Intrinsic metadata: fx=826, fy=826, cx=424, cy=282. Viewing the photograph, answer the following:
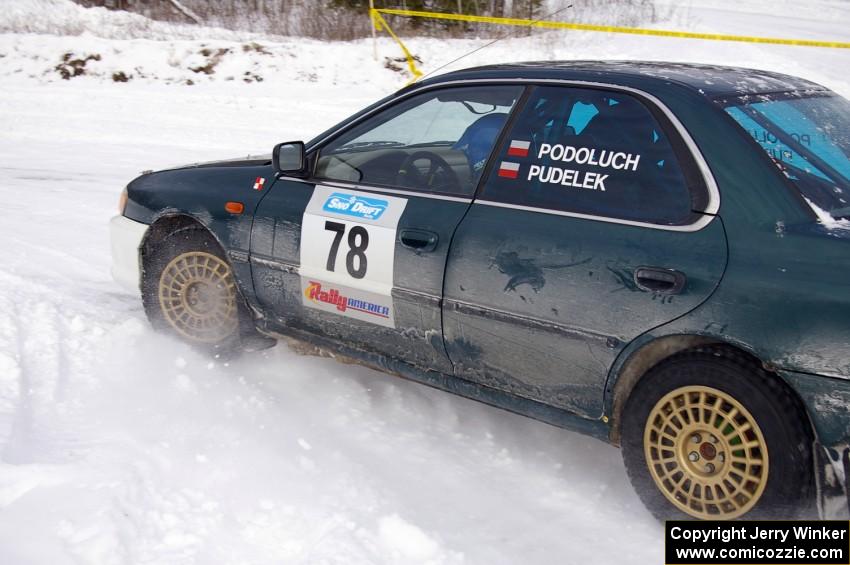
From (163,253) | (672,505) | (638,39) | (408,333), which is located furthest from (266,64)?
(672,505)

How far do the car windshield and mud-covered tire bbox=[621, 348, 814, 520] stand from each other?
0.65m

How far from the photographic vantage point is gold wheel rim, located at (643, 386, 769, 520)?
280 centimetres

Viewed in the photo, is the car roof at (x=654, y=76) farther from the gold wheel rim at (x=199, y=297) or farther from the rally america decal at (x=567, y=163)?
the gold wheel rim at (x=199, y=297)

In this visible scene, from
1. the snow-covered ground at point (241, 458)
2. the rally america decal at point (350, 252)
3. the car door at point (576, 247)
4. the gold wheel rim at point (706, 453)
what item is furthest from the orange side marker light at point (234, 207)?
the gold wheel rim at point (706, 453)

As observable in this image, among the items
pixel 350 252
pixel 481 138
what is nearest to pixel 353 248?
pixel 350 252

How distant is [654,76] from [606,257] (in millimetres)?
787

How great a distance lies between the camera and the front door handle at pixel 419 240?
11.3 feet

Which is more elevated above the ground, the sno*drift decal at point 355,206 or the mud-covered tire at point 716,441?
the sno*drift decal at point 355,206

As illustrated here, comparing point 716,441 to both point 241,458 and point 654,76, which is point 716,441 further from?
point 241,458

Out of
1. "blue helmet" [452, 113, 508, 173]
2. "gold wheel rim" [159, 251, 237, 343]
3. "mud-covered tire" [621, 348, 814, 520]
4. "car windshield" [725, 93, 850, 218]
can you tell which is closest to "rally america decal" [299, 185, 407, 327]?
"blue helmet" [452, 113, 508, 173]

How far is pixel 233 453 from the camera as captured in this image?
11.5 ft

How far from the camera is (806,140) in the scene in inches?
120

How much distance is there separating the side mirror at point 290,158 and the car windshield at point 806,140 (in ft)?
6.43

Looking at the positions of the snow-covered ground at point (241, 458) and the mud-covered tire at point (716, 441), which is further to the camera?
the snow-covered ground at point (241, 458)
